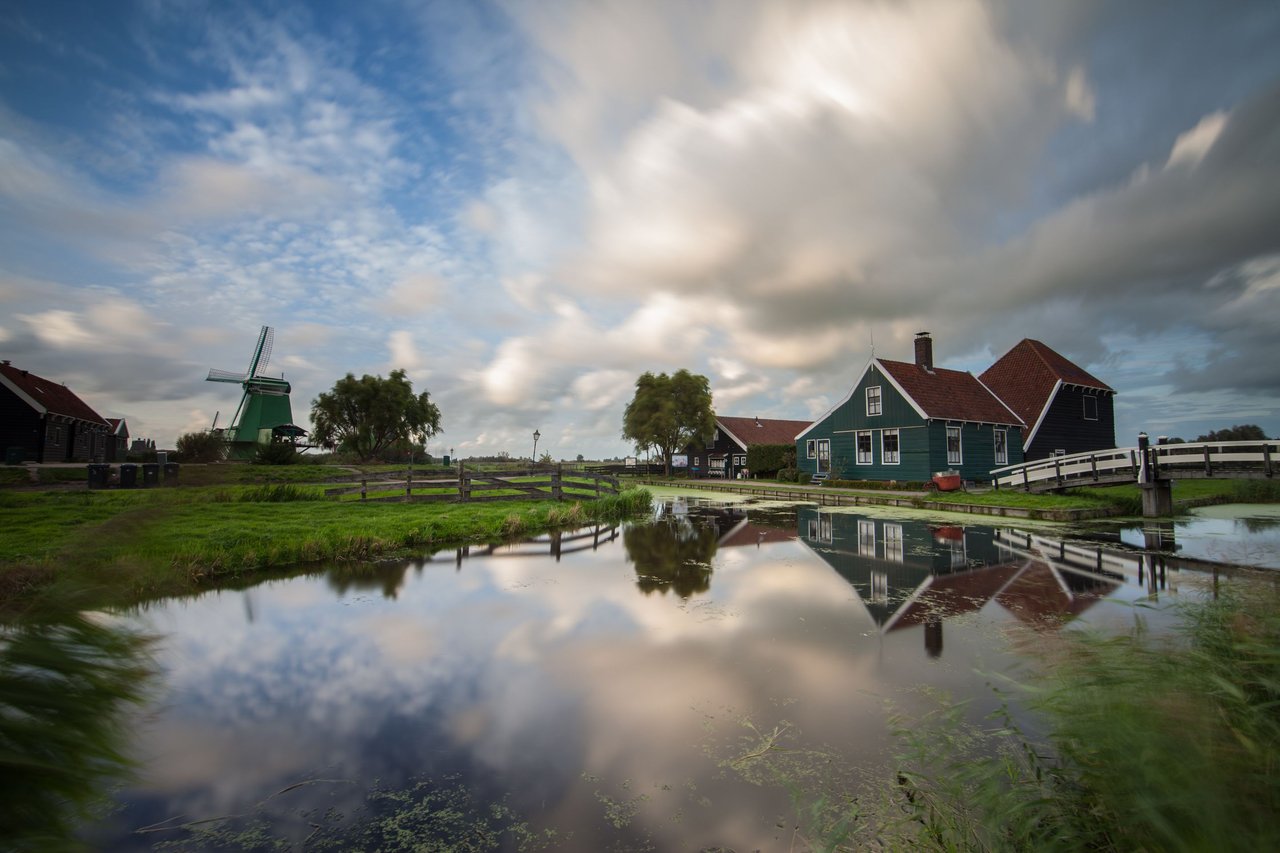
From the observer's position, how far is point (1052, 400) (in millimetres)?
29969

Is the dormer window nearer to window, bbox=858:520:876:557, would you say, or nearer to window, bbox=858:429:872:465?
window, bbox=858:429:872:465

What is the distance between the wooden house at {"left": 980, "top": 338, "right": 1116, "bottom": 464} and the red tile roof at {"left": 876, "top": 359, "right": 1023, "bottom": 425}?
1.32 metres

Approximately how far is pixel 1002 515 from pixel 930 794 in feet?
58.4

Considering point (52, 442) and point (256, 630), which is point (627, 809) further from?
point (52, 442)

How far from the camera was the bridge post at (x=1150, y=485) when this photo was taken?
56.7ft

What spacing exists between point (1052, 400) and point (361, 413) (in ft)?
164

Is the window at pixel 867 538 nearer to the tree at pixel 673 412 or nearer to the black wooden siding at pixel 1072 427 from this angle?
the black wooden siding at pixel 1072 427

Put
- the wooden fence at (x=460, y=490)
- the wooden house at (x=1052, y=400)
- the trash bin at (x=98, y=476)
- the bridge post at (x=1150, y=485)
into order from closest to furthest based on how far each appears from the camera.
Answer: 1. the bridge post at (x=1150, y=485)
2. the wooden fence at (x=460, y=490)
3. the trash bin at (x=98, y=476)
4. the wooden house at (x=1052, y=400)

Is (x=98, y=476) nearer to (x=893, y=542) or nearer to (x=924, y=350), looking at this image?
(x=893, y=542)

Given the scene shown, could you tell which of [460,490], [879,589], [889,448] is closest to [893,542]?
[879,589]

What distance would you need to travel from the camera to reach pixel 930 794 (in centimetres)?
346

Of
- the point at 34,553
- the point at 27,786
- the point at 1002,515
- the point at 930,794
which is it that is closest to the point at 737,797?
the point at 930,794

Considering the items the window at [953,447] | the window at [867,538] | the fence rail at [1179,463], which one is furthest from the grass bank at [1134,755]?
the window at [953,447]

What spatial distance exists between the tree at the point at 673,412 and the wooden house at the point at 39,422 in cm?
3516
